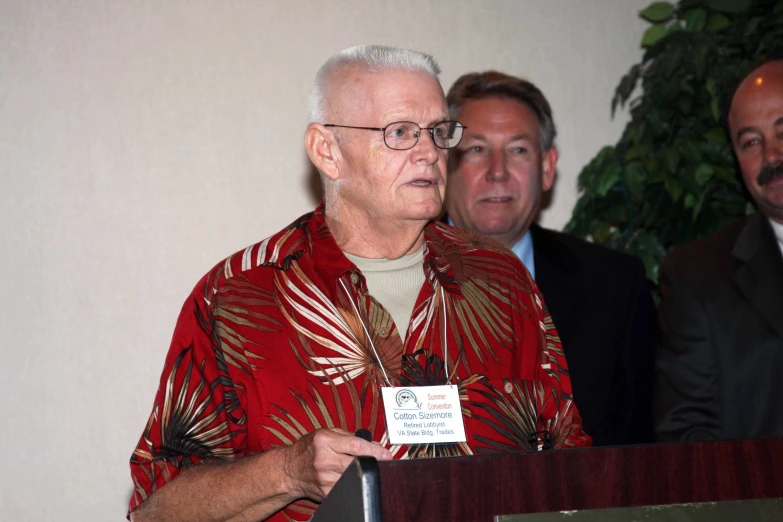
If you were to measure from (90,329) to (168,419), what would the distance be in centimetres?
148

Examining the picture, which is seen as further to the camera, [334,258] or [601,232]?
[601,232]

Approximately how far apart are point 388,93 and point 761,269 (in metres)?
1.50

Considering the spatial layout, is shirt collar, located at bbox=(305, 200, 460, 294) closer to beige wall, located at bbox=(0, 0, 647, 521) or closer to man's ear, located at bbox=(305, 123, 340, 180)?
man's ear, located at bbox=(305, 123, 340, 180)

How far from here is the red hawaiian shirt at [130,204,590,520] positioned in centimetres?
193

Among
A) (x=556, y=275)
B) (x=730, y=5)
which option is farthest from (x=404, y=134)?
(x=730, y=5)

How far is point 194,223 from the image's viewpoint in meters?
3.45

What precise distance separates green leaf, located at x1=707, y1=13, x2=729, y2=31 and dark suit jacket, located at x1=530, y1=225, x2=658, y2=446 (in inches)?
47.0

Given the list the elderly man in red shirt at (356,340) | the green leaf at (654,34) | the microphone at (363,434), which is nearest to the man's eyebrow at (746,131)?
the green leaf at (654,34)

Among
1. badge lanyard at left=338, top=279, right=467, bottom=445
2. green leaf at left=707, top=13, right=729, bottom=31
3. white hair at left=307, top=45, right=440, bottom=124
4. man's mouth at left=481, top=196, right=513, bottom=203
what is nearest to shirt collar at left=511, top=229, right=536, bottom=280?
man's mouth at left=481, top=196, right=513, bottom=203

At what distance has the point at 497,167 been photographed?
323 centimetres

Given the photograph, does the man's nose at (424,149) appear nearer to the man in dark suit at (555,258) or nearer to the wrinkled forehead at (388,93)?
the wrinkled forehead at (388,93)

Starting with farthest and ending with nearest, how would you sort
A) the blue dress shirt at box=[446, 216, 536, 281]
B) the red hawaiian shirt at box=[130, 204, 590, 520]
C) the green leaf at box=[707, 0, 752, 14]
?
the green leaf at box=[707, 0, 752, 14] < the blue dress shirt at box=[446, 216, 536, 281] < the red hawaiian shirt at box=[130, 204, 590, 520]

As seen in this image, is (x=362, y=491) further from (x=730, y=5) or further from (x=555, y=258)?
(x=730, y=5)

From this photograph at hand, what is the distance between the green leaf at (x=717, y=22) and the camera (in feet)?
12.6
